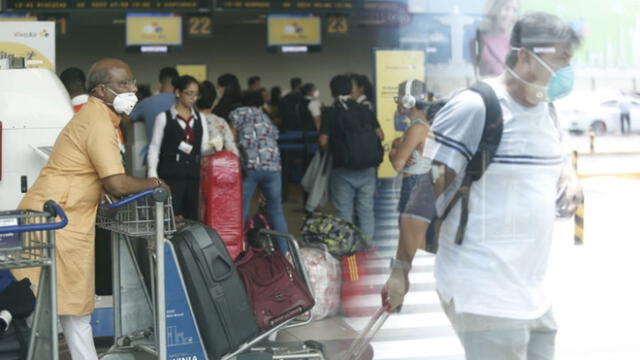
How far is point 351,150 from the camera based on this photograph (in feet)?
26.6

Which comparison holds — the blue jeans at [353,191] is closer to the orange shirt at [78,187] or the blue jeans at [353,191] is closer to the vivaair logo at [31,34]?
the vivaair logo at [31,34]

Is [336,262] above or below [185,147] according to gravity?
below

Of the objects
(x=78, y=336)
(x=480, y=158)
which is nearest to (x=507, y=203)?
(x=480, y=158)

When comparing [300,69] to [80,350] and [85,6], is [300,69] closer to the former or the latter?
[85,6]

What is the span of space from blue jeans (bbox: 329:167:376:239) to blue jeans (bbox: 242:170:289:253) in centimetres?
52

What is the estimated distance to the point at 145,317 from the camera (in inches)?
223

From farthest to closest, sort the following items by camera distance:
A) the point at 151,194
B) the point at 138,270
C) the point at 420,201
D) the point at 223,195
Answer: the point at 223,195, the point at 138,270, the point at 151,194, the point at 420,201

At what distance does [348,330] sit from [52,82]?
8.17 feet

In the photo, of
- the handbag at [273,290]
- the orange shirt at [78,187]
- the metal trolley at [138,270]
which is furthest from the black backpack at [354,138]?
the orange shirt at [78,187]

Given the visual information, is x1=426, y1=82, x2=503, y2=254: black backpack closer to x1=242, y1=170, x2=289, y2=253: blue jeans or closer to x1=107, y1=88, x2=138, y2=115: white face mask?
x1=107, y1=88, x2=138, y2=115: white face mask

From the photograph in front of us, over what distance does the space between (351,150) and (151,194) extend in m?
3.70

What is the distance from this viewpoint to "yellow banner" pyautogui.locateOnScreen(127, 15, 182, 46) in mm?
14945

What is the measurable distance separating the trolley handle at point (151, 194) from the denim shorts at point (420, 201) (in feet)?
3.96

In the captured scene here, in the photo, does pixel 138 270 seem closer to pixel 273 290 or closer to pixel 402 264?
pixel 273 290
